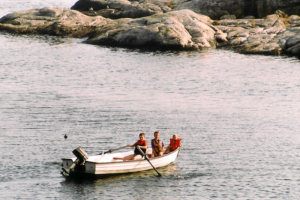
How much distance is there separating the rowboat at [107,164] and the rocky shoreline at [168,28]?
39.3 m

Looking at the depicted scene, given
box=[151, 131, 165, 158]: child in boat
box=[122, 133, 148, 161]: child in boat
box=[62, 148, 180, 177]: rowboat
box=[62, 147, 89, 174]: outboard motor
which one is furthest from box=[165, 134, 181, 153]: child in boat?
box=[62, 147, 89, 174]: outboard motor

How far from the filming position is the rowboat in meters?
24.1

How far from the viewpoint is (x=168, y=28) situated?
210 ft

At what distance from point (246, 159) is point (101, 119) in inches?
513

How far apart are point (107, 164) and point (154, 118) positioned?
12032mm

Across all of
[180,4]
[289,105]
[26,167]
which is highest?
[180,4]

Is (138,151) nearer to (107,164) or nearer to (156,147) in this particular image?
(156,147)

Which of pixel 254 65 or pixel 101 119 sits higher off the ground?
pixel 254 65

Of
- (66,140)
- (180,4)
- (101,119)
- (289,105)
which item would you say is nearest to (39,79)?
(101,119)

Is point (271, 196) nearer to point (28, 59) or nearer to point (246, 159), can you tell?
point (246, 159)

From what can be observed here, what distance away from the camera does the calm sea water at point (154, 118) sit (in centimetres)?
2392

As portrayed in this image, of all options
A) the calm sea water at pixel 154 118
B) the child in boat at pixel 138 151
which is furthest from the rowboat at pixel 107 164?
the child in boat at pixel 138 151

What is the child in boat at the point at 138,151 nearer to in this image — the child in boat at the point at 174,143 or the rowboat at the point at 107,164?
the rowboat at the point at 107,164

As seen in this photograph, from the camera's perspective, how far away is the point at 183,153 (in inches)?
1150
